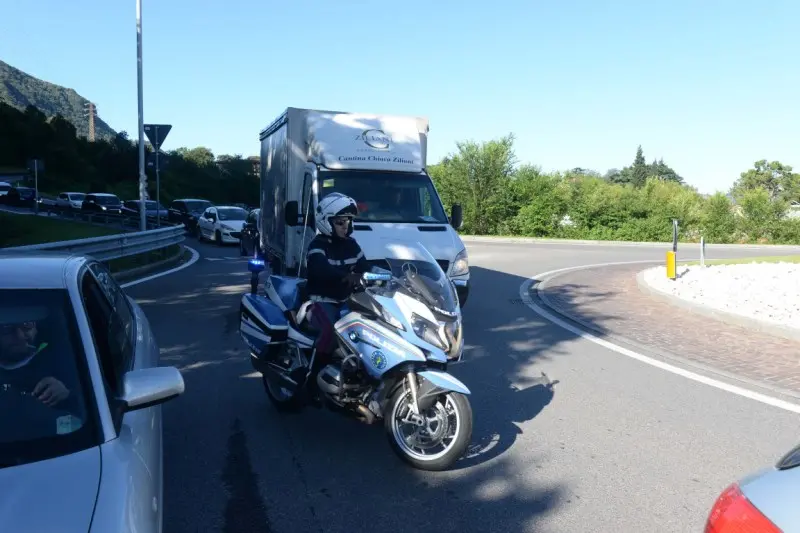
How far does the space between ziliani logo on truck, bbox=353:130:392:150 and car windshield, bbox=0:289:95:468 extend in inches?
318

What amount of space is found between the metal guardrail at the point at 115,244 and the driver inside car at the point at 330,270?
5990mm

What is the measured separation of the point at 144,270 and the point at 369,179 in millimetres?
8084

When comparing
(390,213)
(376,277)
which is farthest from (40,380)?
(390,213)

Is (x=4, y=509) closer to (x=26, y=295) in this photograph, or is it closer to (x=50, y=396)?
(x=50, y=396)

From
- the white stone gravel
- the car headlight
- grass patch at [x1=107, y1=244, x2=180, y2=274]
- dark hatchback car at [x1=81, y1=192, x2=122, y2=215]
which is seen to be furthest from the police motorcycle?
dark hatchback car at [x1=81, y1=192, x2=122, y2=215]

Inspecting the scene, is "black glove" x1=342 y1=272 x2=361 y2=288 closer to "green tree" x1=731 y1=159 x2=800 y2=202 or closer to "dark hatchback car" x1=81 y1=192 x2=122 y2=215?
"dark hatchback car" x1=81 y1=192 x2=122 y2=215

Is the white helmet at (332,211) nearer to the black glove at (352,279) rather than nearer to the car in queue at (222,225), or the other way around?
the black glove at (352,279)

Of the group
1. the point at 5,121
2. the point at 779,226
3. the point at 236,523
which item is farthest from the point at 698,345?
the point at 5,121

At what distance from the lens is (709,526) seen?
2117mm

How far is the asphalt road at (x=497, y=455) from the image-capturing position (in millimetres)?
4031

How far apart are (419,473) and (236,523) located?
4.12 ft

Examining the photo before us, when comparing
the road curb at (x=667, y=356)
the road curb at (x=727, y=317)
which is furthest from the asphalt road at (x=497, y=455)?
the road curb at (x=727, y=317)

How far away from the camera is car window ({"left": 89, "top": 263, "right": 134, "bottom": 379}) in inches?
134

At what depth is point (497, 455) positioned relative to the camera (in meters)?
4.99
